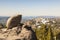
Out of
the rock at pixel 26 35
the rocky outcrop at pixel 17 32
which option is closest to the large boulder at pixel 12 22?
the rocky outcrop at pixel 17 32

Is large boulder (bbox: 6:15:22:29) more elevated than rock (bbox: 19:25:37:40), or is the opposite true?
large boulder (bbox: 6:15:22:29)

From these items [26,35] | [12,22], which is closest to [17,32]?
[26,35]

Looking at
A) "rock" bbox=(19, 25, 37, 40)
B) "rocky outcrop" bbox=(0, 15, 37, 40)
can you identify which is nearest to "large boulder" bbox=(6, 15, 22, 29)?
"rocky outcrop" bbox=(0, 15, 37, 40)

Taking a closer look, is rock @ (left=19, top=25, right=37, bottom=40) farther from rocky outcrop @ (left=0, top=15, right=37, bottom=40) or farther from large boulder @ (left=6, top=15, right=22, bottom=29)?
large boulder @ (left=6, top=15, right=22, bottom=29)

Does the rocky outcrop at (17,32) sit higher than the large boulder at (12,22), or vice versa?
A: the large boulder at (12,22)

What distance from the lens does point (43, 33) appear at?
32.9 m

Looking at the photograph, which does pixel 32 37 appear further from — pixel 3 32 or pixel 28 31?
pixel 3 32

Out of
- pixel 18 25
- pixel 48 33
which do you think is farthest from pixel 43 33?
pixel 18 25

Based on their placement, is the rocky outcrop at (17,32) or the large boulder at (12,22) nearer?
the rocky outcrop at (17,32)

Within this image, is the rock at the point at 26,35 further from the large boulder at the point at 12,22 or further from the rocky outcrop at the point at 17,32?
the large boulder at the point at 12,22

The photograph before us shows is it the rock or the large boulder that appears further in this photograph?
A: the large boulder

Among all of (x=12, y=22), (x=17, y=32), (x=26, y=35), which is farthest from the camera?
(x=12, y=22)

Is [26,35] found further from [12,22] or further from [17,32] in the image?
[12,22]

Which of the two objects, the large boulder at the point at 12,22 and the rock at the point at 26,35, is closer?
the rock at the point at 26,35
